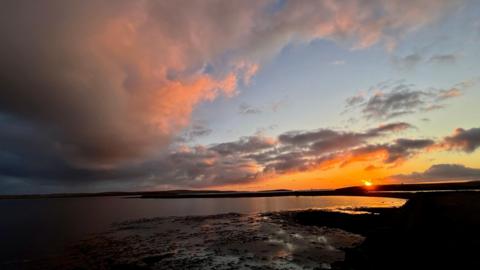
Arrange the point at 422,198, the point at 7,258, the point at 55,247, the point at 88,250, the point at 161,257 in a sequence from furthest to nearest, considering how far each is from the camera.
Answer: the point at 55,247, the point at 88,250, the point at 7,258, the point at 161,257, the point at 422,198

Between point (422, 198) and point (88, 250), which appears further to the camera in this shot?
point (88, 250)

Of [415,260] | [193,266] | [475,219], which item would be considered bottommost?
[193,266]

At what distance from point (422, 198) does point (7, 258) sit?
129ft

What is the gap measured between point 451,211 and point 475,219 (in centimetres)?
196

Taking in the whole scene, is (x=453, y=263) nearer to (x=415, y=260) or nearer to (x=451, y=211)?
(x=415, y=260)

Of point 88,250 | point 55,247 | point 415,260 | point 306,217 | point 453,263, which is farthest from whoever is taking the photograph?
point 306,217

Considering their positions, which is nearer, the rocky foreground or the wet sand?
the rocky foreground

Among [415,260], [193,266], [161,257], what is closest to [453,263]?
[415,260]

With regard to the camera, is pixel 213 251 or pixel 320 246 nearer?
pixel 213 251

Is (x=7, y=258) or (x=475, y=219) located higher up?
(x=475, y=219)

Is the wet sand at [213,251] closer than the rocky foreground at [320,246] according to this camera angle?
No

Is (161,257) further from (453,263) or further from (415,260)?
(453,263)

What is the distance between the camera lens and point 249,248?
32.1m

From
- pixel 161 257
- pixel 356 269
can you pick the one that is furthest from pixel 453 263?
pixel 161 257
